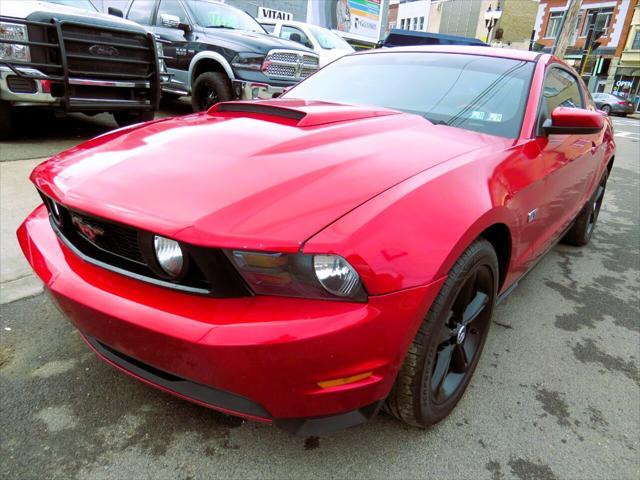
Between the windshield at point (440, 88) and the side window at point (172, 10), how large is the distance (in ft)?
17.0

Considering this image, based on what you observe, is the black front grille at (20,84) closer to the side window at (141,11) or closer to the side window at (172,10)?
the side window at (172,10)

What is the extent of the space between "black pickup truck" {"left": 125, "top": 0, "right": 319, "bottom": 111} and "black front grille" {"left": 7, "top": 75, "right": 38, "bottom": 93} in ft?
7.40

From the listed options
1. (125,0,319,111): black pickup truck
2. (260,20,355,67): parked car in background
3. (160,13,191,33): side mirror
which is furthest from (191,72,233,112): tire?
(260,20,355,67): parked car in background

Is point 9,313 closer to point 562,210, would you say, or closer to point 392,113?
point 392,113

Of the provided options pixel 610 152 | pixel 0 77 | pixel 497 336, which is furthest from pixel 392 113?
pixel 0 77

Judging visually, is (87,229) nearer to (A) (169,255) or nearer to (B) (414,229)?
(A) (169,255)

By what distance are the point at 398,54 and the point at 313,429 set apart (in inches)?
95.8

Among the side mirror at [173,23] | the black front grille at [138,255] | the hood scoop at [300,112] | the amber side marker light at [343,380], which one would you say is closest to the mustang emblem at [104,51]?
the side mirror at [173,23]

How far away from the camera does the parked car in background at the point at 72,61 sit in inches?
183

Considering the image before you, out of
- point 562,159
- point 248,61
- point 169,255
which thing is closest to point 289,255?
point 169,255

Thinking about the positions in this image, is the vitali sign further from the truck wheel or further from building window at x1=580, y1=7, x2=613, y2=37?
building window at x1=580, y1=7, x2=613, y2=37

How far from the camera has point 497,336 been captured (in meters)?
2.53

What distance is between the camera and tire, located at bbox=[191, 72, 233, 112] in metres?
6.51

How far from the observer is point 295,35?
428 inches
